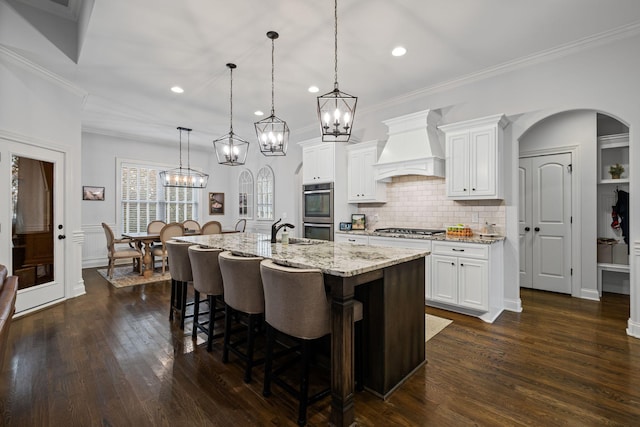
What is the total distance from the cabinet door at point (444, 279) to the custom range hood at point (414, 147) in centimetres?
119

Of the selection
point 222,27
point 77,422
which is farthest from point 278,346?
point 222,27

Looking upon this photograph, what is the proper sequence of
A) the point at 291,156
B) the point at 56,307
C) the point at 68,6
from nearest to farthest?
the point at 68,6 < the point at 56,307 < the point at 291,156

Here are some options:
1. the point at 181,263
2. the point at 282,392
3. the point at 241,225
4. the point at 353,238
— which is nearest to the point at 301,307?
the point at 282,392

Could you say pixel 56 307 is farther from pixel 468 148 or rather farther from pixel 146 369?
pixel 468 148

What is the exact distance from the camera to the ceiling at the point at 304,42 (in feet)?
8.95

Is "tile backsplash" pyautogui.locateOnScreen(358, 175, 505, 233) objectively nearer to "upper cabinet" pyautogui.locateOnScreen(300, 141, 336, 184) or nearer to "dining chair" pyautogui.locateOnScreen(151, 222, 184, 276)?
"upper cabinet" pyautogui.locateOnScreen(300, 141, 336, 184)

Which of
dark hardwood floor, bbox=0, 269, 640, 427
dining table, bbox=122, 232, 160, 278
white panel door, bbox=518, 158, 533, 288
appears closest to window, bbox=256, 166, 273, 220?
dining table, bbox=122, 232, 160, 278

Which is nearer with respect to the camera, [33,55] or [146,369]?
[146,369]

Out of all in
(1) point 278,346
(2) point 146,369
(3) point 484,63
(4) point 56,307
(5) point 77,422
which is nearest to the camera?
(5) point 77,422

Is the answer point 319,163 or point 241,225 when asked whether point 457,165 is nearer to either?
point 319,163

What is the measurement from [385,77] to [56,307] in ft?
17.5

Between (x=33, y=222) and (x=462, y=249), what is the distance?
214 inches

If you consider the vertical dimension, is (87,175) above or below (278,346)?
above

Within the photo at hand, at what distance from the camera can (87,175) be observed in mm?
6824
